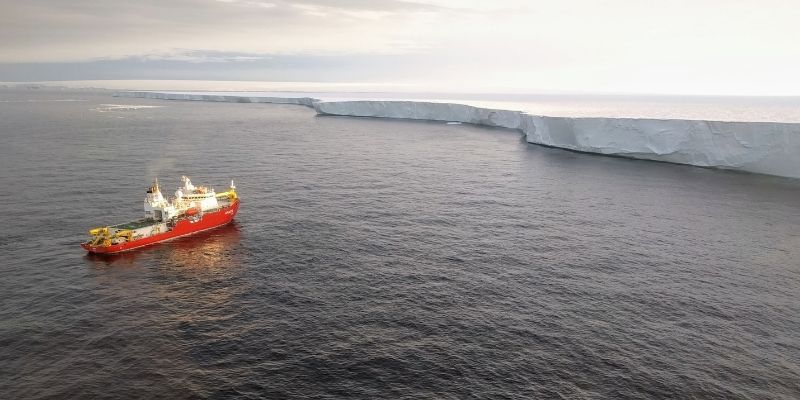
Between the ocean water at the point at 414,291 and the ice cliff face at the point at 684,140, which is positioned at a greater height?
the ice cliff face at the point at 684,140

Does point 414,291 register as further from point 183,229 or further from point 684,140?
point 684,140

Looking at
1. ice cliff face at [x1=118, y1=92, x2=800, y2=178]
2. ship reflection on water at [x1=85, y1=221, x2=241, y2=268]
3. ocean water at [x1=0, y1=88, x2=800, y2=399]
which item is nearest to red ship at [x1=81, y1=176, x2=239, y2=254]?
ship reflection on water at [x1=85, y1=221, x2=241, y2=268]

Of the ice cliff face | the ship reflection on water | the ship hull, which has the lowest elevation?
the ship reflection on water

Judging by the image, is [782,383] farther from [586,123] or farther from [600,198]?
[586,123]

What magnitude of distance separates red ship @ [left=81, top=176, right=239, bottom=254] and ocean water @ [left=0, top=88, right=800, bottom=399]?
4.44 ft

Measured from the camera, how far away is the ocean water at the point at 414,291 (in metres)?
25.1

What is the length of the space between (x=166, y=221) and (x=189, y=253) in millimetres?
5991

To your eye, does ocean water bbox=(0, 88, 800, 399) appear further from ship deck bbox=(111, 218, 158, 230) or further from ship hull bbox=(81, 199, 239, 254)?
ship deck bbox=(111, 218, 158, 230)

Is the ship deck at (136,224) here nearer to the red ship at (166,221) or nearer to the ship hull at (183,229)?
the red ship at (166,221)

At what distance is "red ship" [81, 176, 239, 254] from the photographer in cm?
4181

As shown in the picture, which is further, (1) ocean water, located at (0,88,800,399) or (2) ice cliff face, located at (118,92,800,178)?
(2) ice cliff face, located at (118,92,800,178)

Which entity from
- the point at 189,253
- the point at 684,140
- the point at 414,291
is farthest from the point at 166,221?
the point at 684,140

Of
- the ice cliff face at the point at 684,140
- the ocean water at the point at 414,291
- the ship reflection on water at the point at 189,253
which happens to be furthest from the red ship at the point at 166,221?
the ice cliff face at the point at 684,140

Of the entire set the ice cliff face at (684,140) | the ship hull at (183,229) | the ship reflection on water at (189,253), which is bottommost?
the ship reflection on water at (189,253)
